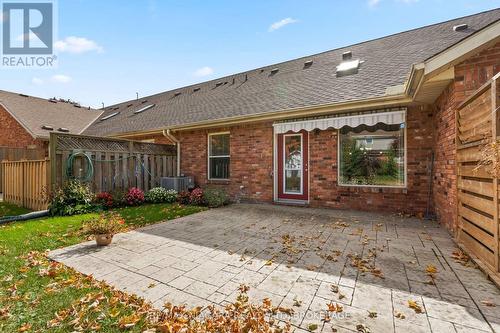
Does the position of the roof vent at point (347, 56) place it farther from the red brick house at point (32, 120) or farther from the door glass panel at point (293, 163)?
the red brick house at point (32, 120)

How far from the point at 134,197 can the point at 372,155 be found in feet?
27.1

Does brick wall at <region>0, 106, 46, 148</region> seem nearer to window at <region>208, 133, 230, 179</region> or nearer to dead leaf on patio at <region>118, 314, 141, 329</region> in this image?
window at <region>208, 133, 230, 179</region>

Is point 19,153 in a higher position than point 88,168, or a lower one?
higher

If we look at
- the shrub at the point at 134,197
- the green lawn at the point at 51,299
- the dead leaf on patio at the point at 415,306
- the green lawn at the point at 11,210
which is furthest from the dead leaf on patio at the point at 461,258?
the green lawn at the point at 11,210

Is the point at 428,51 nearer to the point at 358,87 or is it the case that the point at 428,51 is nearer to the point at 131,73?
the point at 358,87

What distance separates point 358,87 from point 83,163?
934 centimetres

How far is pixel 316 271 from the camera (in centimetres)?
327

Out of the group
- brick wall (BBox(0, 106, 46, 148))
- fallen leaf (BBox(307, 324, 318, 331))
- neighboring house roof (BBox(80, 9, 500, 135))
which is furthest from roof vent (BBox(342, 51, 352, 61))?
brick wall (BBox(0, 106, 46, 148))

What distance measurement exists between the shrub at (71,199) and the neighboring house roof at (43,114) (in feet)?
24.8

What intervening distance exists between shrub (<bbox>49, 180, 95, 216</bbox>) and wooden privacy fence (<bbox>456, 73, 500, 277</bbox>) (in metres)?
9.27

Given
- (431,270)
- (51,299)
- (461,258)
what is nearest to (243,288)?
(51,299)

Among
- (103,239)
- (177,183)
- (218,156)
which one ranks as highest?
(218,156)

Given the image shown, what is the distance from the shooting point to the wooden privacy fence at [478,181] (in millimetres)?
2979

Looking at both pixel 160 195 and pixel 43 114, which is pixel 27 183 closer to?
pixel 160 195
